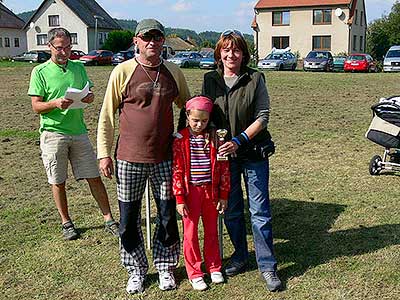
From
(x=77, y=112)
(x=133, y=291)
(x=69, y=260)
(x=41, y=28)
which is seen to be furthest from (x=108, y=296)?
(x=41, y=28)

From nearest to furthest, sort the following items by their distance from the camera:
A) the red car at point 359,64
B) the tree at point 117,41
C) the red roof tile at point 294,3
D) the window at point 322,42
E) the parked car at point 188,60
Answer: the red car at point 359,64 < the parked car at point 188,60 < the red roof tile at point 294,3 < the window at point 322,42 < the tree at point 117,41

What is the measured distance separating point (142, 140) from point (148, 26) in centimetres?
79

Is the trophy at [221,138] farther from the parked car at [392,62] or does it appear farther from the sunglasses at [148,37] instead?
the parked car at [392,62]

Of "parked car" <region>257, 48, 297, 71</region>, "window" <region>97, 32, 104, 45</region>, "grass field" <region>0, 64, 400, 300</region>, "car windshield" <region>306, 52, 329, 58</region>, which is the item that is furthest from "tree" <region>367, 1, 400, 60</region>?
"grass field" <region>0, 64, 400, 300</region>

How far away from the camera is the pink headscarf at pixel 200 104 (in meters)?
3.73

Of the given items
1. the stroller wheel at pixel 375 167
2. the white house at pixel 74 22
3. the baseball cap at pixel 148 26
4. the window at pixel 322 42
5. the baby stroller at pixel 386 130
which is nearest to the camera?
the baseball cap at pixel 148 26

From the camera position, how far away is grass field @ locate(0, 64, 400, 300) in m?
4.03

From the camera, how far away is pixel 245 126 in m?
3.91

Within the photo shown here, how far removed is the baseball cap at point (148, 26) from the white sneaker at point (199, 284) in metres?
1.83

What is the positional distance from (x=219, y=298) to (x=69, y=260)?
144 centimetres

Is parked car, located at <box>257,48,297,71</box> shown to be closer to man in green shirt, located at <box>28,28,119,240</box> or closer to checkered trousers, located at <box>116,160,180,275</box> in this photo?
man in green shirt, located at <box>28,28,119,240</box>

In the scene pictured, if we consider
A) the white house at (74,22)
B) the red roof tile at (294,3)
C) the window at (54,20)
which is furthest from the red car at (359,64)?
the window at (54,20)

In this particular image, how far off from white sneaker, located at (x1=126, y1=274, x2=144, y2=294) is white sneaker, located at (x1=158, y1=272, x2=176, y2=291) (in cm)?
14

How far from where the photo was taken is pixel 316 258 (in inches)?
179
